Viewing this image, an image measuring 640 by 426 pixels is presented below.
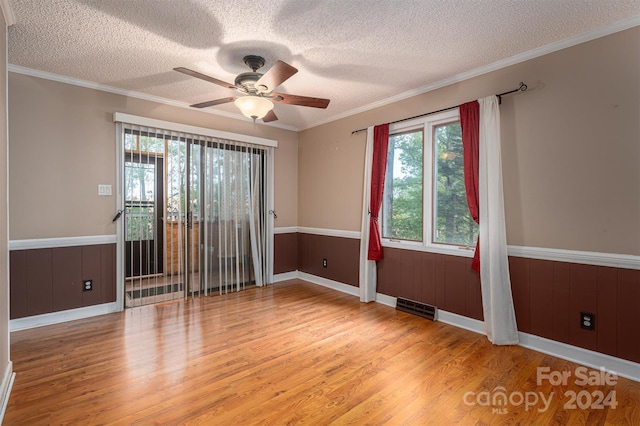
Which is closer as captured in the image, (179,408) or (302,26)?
(179,408)

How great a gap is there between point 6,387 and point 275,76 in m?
2.78

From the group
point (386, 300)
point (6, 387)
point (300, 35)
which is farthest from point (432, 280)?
point (6, 387)

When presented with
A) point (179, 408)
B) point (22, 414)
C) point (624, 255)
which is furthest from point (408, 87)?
point (22, 414)

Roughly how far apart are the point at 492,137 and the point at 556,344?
1.88 m

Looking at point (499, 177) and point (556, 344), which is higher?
point (499, 177)

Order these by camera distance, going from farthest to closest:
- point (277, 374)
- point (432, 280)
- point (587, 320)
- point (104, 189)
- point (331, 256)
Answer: point (331, 256) < point (104, 189) < point (432, 280) < point (587, 320) < point (277, 374)

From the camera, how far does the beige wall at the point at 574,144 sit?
7.51 ft

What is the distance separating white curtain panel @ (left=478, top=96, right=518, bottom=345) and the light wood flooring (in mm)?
194

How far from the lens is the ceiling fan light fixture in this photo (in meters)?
2.69

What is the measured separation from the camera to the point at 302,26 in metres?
2.36

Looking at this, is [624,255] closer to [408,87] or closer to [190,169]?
[408,87]

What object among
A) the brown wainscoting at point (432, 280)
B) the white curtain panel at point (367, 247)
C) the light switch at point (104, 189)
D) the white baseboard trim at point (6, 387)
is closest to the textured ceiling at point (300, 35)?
the white curtain panel at point (367, 247)

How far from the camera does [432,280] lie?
11.4 ft

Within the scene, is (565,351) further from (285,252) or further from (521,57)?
(285,252)
